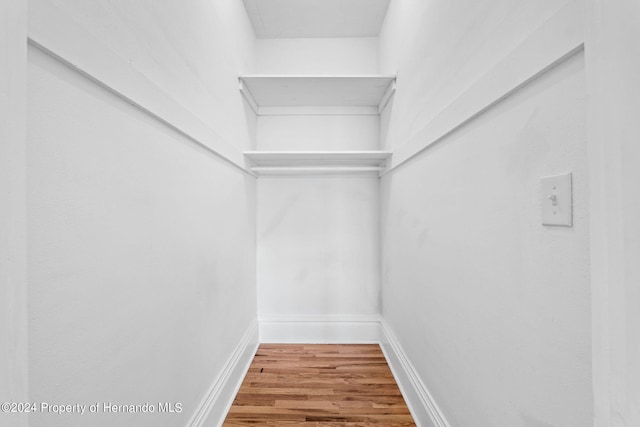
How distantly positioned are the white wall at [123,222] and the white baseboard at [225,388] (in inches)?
2.0

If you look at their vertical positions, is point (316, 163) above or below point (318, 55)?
below

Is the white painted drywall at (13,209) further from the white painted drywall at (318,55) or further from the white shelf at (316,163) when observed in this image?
the white painted drywall at (318,55)

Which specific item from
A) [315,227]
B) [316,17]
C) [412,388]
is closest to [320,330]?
[315,227]

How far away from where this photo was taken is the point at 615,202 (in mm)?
445

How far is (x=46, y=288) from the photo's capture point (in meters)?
0.55

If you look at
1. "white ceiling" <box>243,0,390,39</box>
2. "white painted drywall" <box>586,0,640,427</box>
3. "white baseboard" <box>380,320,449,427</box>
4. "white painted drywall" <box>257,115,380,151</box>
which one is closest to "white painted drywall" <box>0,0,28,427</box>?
"white painted drywall" <box>586,0,640,427</box>

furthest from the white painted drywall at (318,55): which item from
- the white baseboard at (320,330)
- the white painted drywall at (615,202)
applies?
the white painted drywall at (615,202)

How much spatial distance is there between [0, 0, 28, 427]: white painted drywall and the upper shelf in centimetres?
153

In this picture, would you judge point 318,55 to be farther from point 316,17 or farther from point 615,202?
point 615,202

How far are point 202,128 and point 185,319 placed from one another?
29.2 inches

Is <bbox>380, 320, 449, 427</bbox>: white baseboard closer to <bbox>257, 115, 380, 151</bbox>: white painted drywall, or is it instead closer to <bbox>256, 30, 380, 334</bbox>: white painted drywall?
<bbox>256, 30, 380, 334</bbox>: white painted drywall

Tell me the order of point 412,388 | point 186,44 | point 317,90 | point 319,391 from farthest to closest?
1. point 317,90
2. point 319,391
3. point 412,388
4. point 186,44

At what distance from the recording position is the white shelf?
6.41 ft

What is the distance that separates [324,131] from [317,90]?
382 mm
